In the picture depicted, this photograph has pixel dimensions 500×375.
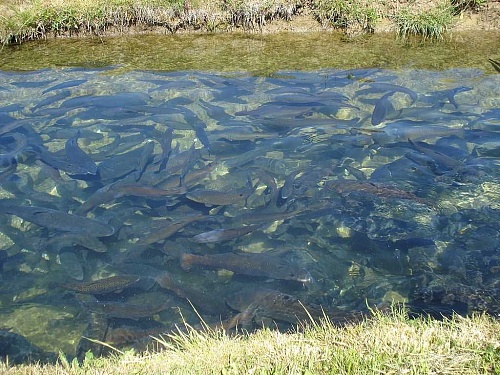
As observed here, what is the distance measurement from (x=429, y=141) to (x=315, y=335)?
462cm

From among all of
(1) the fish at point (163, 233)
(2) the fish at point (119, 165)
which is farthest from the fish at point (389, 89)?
(1) the fish at point (163, 233)

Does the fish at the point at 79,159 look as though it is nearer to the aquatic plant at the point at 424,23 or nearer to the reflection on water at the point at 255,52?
the reflection on water at the point at 255,52

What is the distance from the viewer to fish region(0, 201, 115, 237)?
5.60 m

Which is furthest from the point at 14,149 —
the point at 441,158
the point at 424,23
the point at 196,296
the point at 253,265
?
the point at 424,23

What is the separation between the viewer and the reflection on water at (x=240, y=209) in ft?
15.8

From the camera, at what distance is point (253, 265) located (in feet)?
16.6

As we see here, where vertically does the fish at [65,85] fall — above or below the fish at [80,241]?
above

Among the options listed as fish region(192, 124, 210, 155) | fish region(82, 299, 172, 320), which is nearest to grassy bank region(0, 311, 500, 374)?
fish region(82, 299, 172, 320)

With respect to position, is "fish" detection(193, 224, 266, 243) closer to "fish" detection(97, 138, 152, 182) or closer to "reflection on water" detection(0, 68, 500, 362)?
"reflection on water" detection(0, 68, 500, 362)

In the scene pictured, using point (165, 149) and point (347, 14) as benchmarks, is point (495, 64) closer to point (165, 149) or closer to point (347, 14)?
point (347, 14)

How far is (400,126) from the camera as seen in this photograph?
26.5 ft

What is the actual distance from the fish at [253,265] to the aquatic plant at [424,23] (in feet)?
31.5

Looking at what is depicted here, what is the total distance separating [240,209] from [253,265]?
3.89 feet

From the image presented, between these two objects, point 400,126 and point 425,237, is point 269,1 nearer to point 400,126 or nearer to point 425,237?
point 400,126
